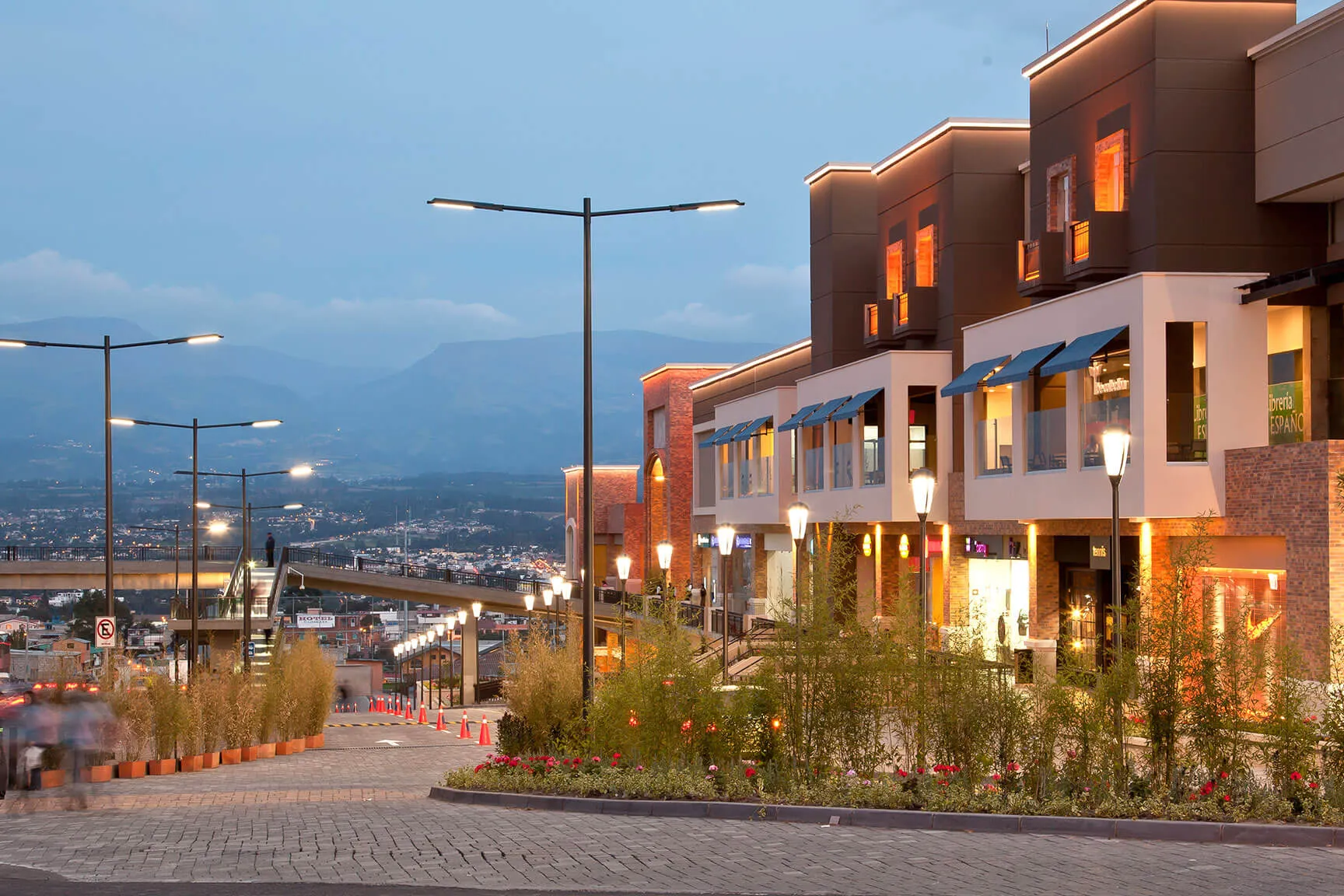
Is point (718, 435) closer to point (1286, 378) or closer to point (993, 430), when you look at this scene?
point (993, 430)

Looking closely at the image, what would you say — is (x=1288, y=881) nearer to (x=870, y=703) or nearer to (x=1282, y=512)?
(x=870, y=703)

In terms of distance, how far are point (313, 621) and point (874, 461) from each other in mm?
63310

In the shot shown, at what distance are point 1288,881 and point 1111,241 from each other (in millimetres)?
18856

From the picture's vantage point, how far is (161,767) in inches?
1028

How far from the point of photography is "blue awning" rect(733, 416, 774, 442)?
50.2 m

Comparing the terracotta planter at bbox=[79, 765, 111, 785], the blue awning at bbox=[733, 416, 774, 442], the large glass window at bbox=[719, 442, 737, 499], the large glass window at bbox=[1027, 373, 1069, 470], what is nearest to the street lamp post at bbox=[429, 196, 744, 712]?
the terracotta planter at bbox=[79, 765, 111, 785]

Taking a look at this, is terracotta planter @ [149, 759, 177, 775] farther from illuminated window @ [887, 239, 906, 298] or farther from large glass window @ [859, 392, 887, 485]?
illuminated window @ [887, 239, 906, 298]

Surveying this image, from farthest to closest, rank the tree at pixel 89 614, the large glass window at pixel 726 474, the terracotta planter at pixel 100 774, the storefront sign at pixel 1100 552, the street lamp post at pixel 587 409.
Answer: the tree at pixel 89 614 < the large glass window at pixel 726 474 < the storefront sign at pixel 1100 552 < the terracotta planter at pixel 100 774 < the street lamp post at pixel 587 409

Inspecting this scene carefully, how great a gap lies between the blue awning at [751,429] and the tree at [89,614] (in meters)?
48.9

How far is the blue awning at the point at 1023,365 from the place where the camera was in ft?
97.7

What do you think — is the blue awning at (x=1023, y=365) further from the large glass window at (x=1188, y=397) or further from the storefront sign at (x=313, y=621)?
the storefront sign at (x=313, y=621)

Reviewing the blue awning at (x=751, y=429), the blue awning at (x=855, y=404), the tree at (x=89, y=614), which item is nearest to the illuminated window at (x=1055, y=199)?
the blue awning at (x=855, y=404)

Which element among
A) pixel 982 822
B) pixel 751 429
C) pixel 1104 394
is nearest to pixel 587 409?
pixel 982 822

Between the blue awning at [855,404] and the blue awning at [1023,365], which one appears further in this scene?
the blue awning at [855,404]
